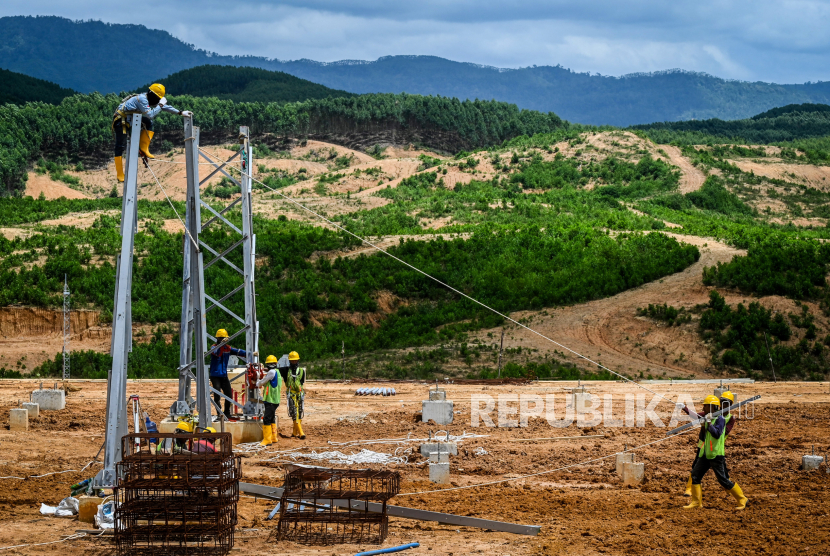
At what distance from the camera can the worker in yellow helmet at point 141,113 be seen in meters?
11.1

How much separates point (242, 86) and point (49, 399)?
122142 mm

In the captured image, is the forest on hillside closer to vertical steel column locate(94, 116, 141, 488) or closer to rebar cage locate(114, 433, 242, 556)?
vertical steel column locate(94, 116, 141, 488)

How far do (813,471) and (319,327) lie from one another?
21.6 meters

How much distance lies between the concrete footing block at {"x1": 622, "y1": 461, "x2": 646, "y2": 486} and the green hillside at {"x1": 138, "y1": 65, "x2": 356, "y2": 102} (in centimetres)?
11287

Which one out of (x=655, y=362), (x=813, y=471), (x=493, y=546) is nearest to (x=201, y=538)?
(x=493, y=546)

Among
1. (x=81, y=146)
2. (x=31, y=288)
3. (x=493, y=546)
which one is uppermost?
(x=81, y=146)

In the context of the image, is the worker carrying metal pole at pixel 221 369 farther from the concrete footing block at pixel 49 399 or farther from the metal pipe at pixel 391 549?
the metal pipe at pixel 391 549

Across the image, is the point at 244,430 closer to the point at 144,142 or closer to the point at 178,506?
the point at 144,142

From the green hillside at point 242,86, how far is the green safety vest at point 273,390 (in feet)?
359

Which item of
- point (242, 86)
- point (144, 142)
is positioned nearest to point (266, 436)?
point (144, 142)

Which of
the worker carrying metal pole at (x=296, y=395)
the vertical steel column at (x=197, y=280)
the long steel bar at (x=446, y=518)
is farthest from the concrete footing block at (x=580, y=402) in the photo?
the long steel bar at (x=446, y=518)

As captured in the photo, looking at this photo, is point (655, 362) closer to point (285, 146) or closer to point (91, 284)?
point (91, 284)

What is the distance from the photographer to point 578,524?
427 inches

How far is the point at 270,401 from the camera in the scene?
15641mm
